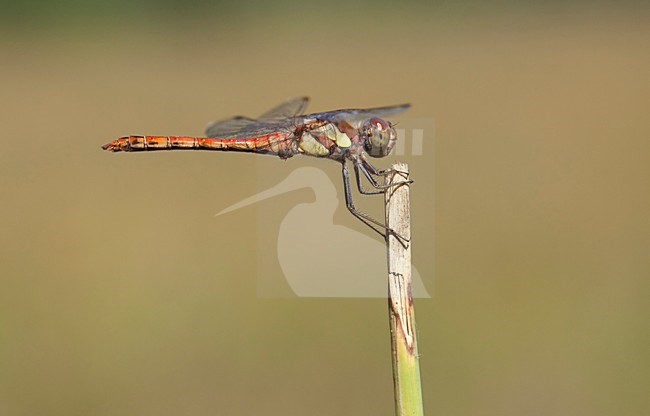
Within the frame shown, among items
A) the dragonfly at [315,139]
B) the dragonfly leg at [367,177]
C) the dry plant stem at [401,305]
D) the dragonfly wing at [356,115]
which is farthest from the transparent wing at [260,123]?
the dry plant stem at [401,305]

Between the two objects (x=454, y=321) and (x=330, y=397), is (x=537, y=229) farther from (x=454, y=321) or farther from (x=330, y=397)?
(x=330, y=397)

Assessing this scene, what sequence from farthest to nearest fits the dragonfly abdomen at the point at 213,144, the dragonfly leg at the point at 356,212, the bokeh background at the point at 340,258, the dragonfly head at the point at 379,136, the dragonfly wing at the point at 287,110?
1. the bokeh background at the point at 340,258
2. the dragonfly wing at the point at 287,110
3. the dragonfly abdomen at the point at 213,144
4. the dragonfly head at the point at 379,136
5. the dragonfly leg at the point at 356,212

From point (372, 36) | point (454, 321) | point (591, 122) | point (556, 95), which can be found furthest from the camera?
point (372, 36)

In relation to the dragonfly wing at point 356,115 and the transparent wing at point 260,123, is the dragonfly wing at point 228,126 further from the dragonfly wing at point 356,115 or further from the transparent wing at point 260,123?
the dragonfly wing at point 356,115

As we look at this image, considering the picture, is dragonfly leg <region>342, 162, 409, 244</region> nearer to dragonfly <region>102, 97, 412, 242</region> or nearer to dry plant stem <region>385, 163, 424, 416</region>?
dragonfly <region>102, 97, 412, 242</region>

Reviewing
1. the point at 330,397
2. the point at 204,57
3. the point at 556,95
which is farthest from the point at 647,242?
the point at 204,57
